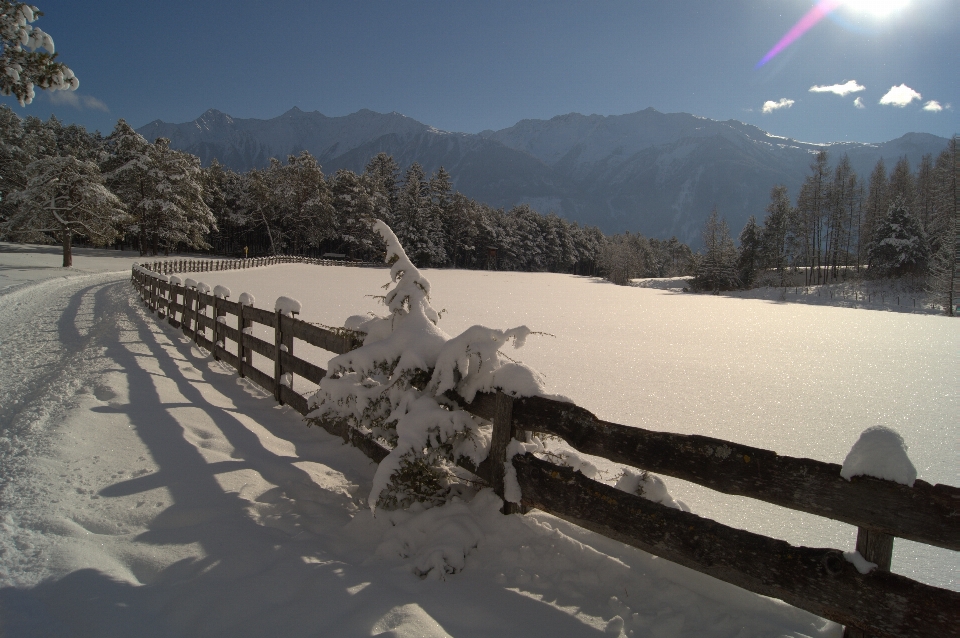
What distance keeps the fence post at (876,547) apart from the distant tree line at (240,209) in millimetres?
31262

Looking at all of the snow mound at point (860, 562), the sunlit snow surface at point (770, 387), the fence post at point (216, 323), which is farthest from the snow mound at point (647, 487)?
the fence post at point (216, 323)

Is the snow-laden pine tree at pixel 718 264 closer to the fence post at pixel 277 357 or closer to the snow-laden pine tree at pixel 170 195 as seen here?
the snow-laden pine tree at pixel 170 195

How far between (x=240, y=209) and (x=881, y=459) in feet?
242

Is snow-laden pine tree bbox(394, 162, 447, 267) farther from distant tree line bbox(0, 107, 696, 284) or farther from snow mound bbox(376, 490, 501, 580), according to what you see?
snow mound bbox(376, 490, 501, 580)

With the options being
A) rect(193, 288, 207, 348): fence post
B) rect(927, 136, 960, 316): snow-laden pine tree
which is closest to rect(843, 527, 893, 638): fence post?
rect(193, 288, 207, 348): fence post

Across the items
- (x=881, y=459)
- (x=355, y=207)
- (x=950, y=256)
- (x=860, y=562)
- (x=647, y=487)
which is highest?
(x=355, y=207)

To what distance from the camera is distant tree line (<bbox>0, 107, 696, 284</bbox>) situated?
3222 cm

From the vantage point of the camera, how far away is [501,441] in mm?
3158

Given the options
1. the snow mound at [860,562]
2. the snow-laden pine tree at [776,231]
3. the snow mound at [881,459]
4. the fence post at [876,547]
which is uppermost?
the snow-laden pine tree at [776,231]

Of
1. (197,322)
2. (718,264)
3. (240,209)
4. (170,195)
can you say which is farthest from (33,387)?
(240,209)

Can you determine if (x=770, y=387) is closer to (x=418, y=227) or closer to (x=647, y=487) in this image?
(x=647, y=487)

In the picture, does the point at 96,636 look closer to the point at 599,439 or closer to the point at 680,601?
the point at 599,439

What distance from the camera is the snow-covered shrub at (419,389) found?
3.10 meters

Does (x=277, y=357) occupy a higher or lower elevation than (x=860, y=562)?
higher
